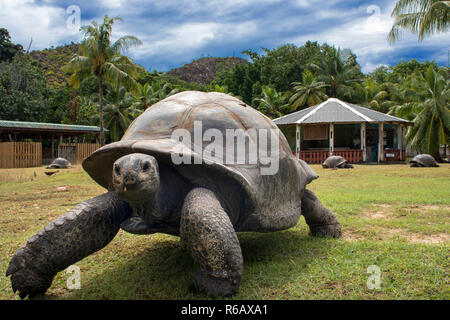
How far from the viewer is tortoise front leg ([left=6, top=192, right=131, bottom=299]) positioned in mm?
2205

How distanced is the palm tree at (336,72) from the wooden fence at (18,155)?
22.0 metres

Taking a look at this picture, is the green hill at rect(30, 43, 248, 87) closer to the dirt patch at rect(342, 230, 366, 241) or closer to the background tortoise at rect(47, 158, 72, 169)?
the background tortoise at rect(47, 158, 72, 169)

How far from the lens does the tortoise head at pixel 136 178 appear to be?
1992 millimetres

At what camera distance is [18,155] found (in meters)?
18.8

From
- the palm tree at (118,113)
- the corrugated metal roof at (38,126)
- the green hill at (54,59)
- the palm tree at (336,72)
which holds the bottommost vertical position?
the corrugated metal roof at (38,126)

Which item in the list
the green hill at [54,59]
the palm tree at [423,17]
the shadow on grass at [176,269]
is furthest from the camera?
the green hill at [54,59]

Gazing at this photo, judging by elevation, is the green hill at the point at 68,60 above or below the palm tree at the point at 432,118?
above

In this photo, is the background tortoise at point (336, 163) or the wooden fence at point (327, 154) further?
the wooden fence at point (327, 154)

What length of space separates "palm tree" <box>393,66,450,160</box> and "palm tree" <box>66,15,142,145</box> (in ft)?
54.8

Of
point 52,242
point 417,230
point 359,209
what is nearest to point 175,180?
point 52,242

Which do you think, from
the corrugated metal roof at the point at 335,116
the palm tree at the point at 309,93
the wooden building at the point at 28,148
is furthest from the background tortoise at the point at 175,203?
the palm tree at the point at 309,93

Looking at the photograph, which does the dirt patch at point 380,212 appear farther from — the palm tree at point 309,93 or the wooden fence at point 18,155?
the palm tree at point 309,93

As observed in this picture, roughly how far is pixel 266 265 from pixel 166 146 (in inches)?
47.2
